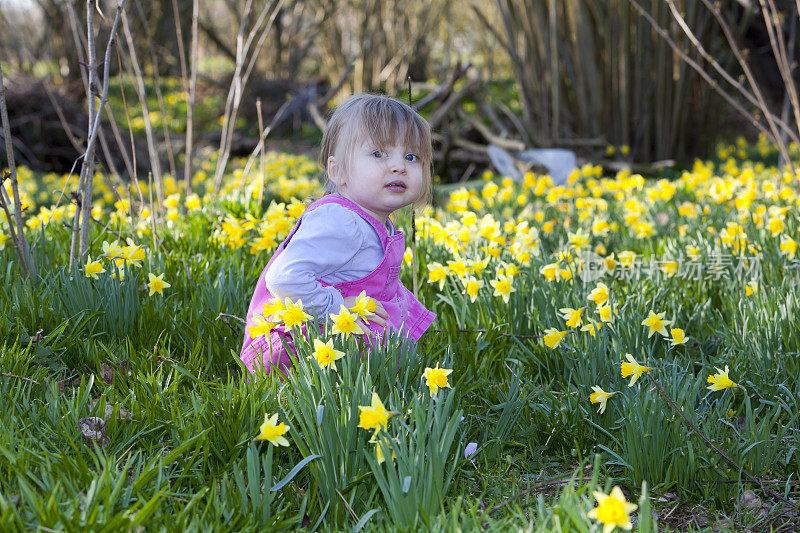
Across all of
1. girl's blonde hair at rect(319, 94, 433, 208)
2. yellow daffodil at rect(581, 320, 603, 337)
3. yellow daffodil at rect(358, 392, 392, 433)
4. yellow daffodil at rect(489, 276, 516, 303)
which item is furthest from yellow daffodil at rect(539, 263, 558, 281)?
yellow daffodil at rect(358, 392, 392, 433)

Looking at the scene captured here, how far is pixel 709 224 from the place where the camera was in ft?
12.3

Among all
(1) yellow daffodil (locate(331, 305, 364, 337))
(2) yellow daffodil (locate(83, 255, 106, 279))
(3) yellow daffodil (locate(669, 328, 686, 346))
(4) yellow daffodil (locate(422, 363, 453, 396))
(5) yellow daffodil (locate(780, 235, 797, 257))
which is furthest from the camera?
(5) yellow daffodil (locate(780, 235, 797, 257))

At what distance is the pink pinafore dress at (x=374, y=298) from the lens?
1.98 m

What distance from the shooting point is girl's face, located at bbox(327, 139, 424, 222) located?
2039mm

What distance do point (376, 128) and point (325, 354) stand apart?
70 cm

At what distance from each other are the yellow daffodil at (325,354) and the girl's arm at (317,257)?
25 cm

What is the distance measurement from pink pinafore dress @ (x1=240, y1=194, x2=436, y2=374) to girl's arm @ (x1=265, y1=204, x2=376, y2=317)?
0.05 meters

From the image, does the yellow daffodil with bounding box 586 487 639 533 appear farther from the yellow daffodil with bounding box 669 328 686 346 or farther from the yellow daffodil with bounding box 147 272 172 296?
the yellow daffodil with bounding box 147 272 172 296

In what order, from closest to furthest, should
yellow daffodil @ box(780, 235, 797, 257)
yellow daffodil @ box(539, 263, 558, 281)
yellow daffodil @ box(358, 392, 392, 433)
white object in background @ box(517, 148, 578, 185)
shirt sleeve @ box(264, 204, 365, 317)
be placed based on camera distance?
yellow daffodil @ box(358, 392, 392, 433), shirt sleeve @ box(264, 204, 365, 317), yellow daffodil @ box(539, 263, 558, 281), yellow daffodil @ box(780, 235, 797, 257), white object in background @ box(517, 148, 578, 185)

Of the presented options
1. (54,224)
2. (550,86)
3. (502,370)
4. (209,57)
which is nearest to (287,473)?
(502,370)

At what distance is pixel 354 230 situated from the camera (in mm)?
2041

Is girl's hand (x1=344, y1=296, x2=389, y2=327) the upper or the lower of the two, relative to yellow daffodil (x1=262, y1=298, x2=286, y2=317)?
lower

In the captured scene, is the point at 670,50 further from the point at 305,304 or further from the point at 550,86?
the point at 305,304

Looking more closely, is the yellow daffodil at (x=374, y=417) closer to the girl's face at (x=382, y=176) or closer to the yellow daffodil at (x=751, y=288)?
the girl's face at (x=382, y=176)
